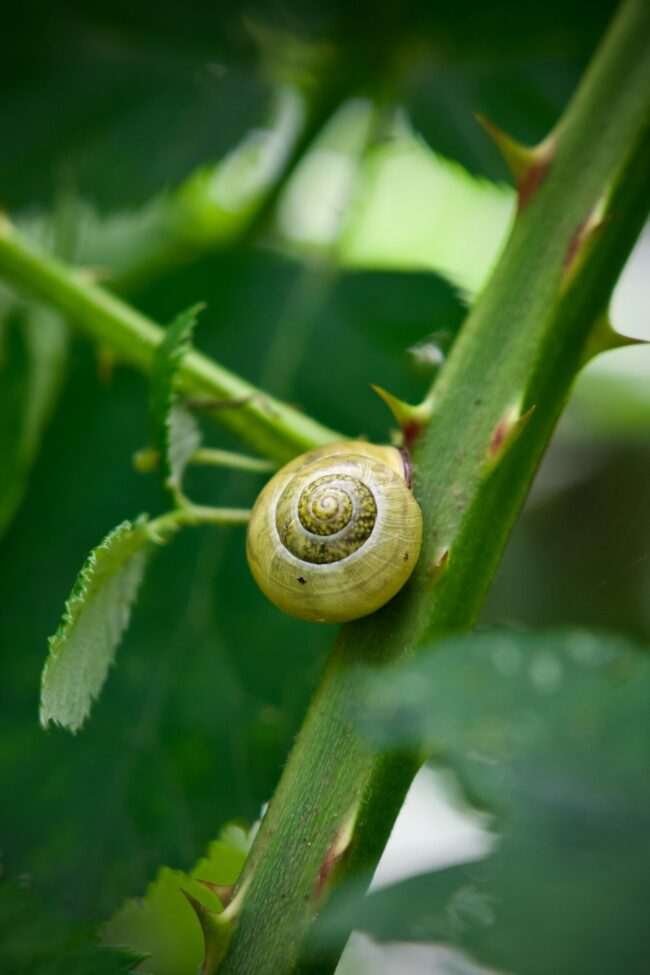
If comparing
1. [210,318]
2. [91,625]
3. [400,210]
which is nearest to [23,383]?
[210,318]

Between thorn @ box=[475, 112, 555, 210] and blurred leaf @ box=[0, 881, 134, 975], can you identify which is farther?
thorn @ box=[475, 112, 555, 210]

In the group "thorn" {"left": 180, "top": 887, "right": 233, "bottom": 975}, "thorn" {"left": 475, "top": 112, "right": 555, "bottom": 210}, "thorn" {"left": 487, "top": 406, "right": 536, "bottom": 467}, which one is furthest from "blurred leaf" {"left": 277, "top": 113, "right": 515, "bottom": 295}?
"thorn" {"left": 180, "top": 887, "right": 233, "bottom": 975}

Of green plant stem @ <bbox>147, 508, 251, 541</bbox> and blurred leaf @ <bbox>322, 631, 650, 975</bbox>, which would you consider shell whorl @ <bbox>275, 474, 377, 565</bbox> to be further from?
blurred leaf @ <bbox>322, 631, 650, 975</bbox>

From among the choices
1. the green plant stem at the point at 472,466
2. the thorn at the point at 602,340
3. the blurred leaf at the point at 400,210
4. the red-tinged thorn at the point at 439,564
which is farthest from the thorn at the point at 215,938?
the blurred leaf at the point at 400,210

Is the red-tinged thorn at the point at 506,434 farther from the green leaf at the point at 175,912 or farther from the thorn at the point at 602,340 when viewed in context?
the green leaf at the point at 175,912

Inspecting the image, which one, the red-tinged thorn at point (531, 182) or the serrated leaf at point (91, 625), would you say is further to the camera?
the red-tinged thorn at point (531, 182)

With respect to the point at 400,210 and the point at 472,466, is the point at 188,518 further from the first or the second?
the point at 400,210
